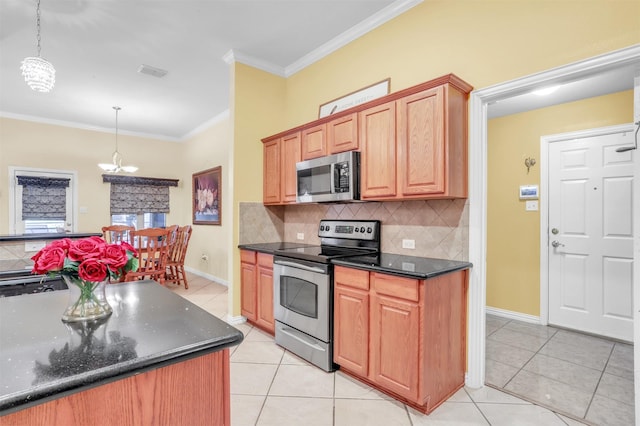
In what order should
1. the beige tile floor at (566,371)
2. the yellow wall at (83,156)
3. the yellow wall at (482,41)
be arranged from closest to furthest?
the yellow wall at (482,41) < the beige tile floor at (566,371) < the yellow wall at (83,156)

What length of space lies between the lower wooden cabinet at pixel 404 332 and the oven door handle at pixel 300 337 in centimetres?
19

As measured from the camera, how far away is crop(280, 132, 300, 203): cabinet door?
10.7 ft

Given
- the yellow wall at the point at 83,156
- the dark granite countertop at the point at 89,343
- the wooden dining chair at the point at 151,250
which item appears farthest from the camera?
the yellow wall at the point at 83,156

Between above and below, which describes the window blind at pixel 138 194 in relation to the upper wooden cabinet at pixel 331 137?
below

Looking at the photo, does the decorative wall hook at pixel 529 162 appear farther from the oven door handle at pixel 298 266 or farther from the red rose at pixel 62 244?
the red rose at pixel 62 244

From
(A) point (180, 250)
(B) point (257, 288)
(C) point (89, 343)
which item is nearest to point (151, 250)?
(A) point (180, 250)

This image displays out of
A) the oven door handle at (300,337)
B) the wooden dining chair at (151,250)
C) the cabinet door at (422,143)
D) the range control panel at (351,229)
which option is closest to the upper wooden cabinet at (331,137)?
the cabinet door at (422,143)

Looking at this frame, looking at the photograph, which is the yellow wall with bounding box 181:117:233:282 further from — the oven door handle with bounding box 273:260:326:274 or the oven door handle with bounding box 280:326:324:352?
the oven door handle with bounding box 280:326:324:352

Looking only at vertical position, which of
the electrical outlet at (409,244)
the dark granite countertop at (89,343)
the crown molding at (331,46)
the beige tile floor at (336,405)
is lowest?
the beige tile floor at (336,405)

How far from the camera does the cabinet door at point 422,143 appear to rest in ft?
6.98

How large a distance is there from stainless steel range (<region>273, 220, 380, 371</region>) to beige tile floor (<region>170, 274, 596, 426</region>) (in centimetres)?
19

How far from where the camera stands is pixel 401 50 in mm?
2738

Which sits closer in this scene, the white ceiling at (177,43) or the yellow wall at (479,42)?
the yellow wall at (479,42)

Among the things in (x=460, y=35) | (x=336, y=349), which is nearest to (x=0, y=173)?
(x=336, y=349)
